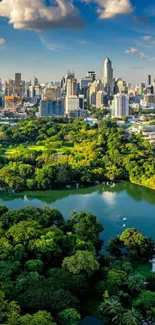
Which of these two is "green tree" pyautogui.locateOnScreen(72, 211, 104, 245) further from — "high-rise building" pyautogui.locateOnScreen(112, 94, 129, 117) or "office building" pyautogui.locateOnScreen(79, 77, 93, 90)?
"office building" pyautogui.locateOnScreen(79, 77, 93, 90)

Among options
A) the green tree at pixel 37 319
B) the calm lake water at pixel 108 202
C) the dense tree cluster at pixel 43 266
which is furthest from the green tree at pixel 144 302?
the calm lake water at pixel 108 202

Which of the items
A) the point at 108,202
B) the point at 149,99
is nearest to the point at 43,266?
the point at 108,202

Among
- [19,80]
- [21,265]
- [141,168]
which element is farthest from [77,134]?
[19,80]

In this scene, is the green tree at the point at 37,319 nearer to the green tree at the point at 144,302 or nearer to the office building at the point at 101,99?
the green tree at the point at 144,302

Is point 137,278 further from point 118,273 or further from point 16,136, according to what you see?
point 16,136

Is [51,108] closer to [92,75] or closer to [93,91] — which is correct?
[93,91]

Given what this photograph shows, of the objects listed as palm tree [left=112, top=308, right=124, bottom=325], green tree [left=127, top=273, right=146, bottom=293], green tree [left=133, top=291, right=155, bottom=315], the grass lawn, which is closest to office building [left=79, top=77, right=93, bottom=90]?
the grass lawn
